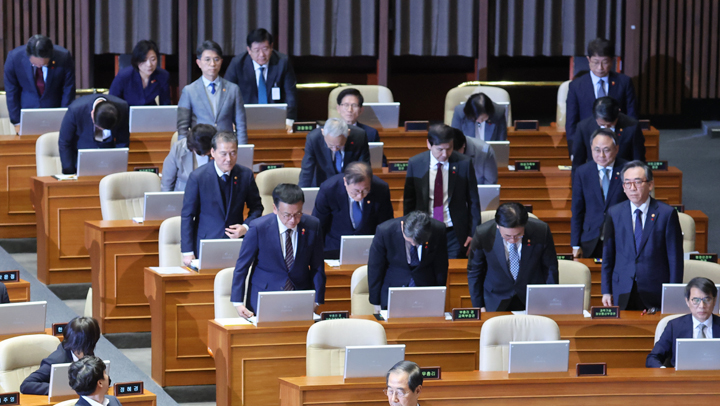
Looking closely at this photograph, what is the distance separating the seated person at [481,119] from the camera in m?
7.38

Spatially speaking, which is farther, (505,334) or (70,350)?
(505,334)

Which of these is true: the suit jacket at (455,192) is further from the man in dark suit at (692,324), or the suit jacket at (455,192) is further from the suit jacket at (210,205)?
the man in dark suit at (692,324)

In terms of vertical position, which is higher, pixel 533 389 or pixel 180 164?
pixel 180 164

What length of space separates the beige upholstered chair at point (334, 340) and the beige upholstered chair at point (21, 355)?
1.17 m

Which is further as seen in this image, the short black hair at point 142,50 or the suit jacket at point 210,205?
the short black hair at point 142,50

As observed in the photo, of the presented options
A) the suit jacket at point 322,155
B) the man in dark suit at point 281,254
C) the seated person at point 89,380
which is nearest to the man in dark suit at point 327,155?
the suit jacket at point 322,155

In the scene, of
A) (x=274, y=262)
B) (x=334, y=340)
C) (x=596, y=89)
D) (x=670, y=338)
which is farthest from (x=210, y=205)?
(x=596, y=89)

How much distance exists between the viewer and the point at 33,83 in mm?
7883

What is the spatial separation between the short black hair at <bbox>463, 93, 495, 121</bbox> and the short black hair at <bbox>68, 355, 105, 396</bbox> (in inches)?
149

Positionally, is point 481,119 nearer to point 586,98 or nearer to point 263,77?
point 586,98

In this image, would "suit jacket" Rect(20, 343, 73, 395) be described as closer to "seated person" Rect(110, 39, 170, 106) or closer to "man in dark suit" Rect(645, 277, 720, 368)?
"man in dark suit" Rect(645, 277, 720, 368)

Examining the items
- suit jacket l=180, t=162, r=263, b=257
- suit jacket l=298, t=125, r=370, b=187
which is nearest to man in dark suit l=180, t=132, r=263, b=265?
suit jacket l=180, t=162, r=263, b=257

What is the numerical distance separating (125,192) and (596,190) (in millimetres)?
2709

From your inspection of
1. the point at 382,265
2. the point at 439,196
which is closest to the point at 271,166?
the point at 439,196
